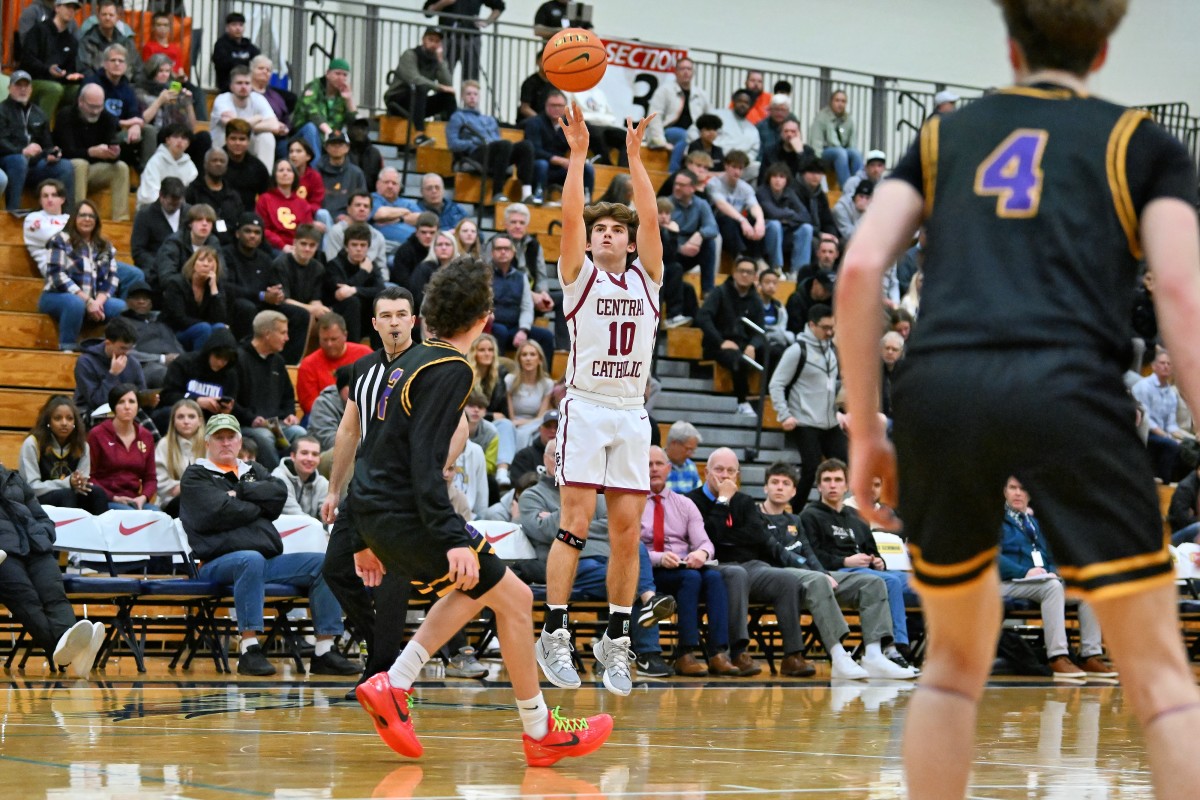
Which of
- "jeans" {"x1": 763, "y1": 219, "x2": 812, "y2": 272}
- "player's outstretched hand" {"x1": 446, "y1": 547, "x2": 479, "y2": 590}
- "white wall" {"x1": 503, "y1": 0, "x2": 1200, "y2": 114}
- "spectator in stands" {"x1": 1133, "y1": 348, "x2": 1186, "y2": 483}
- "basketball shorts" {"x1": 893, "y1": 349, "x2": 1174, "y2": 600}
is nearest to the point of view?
"basketball shorts" {"x1": 893, "y1": 349, "x2": 1174, "y2": 600}

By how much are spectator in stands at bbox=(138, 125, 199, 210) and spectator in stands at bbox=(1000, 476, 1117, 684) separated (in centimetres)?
832

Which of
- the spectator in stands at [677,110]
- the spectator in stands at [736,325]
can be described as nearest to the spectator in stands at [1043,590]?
the spectator in stands at [736,325]

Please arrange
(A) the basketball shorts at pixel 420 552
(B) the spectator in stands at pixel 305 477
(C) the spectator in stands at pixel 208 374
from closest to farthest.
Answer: (A) the basketball shorts at pixel 420 552
(B) the spectator in stands at pixel 305 477
(C) the spectator in stands at pixel 208 374

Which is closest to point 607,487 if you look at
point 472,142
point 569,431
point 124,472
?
point 569,431

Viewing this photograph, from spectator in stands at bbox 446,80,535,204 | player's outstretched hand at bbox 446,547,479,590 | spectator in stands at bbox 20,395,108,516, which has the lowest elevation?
spectator in stands at bbox 20,395,108,516

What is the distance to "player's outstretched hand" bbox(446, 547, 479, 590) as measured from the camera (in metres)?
5.42

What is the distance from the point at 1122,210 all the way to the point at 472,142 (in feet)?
51.4

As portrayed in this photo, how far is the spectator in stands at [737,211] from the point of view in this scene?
18.1 m

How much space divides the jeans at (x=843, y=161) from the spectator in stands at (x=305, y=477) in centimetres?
1187

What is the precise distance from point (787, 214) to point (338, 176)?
5.61 m

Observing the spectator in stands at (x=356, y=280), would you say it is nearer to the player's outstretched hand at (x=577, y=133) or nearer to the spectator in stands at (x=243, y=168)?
the spectator in stands at (x=243, y=168)

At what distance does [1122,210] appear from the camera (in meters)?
2.82

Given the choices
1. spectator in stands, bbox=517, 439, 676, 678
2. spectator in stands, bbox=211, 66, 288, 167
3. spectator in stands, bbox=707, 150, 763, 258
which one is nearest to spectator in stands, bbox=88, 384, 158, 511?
spectator in stands, bbox=517, 439, 676, 678

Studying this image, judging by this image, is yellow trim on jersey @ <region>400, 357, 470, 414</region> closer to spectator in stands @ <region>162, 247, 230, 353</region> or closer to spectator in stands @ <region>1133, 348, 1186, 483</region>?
spectator in stands @ <region>162, 247, 230, 353</region>
